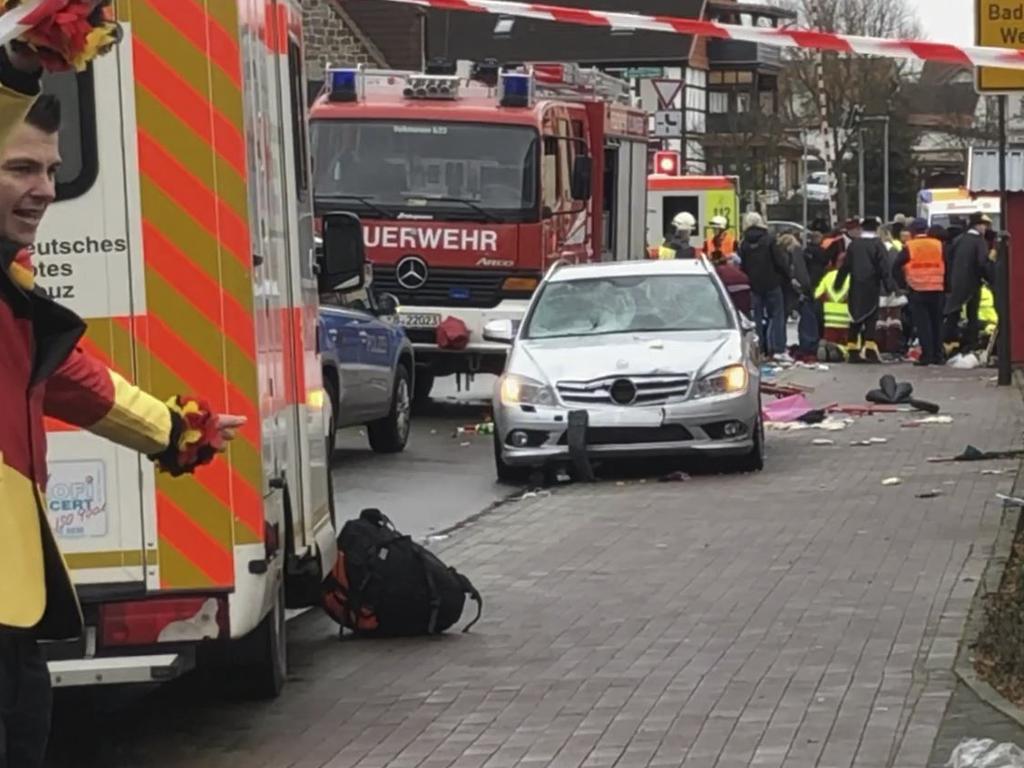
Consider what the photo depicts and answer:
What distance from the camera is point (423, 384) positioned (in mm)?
22406

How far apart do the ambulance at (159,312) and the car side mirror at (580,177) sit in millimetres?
15614

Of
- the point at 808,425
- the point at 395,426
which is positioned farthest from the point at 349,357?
the point at 808,425

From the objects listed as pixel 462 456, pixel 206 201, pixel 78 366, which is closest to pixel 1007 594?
pixel 206 201

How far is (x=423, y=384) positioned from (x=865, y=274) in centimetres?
775

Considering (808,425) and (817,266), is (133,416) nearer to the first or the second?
(808,425)

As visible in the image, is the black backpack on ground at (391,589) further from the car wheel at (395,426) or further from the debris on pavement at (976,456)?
the car wheel at (395,426)

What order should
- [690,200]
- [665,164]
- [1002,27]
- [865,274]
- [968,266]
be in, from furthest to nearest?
[665,164]
[690,200]
[865,274]
[968,266]
[1002,27]

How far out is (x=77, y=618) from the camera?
4.28 m

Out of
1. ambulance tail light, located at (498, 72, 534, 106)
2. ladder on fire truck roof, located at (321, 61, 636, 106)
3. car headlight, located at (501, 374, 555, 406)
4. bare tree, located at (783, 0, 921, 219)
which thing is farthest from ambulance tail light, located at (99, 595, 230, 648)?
bare tree, located at (783, 0, 921, 219)

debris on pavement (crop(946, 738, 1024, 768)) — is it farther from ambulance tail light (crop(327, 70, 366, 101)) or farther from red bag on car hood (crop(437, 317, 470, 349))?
ambulance tail light (crop(327, 70, 366, 101))

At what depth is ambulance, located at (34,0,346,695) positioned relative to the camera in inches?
269

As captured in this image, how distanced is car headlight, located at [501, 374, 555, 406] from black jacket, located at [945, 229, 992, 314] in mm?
13003

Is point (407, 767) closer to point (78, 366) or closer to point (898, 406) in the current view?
point (78, 366)

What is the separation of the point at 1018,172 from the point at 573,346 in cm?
1102
